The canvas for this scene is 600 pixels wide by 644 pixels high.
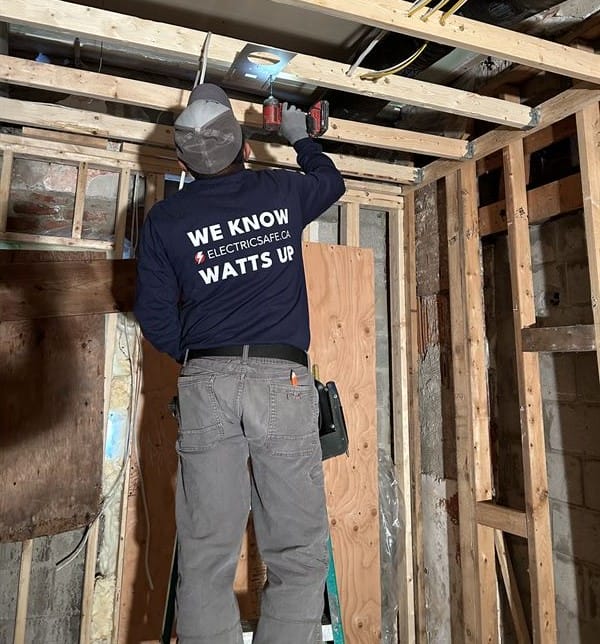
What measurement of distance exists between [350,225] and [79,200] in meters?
1.40

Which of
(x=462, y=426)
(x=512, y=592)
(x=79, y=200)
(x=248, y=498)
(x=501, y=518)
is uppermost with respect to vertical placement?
(x=79, y=200)

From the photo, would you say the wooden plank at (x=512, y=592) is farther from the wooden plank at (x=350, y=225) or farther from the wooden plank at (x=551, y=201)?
the wooden plank at (x=350, y=225)

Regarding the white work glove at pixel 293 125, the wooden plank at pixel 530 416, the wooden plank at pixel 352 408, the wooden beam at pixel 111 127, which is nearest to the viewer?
the white work glove at pixel 293 125

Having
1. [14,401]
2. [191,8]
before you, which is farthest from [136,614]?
[191,8]

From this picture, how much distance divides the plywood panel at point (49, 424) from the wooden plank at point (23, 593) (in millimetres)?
97

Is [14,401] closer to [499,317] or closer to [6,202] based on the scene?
[6,202]

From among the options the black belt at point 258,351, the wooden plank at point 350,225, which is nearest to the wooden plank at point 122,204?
the wooden plank at point 350,225

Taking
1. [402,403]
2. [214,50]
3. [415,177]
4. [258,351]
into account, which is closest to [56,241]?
[214,50]

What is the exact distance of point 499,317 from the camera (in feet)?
8.03

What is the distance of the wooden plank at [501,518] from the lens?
206 cm

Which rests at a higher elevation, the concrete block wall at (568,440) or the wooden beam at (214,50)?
the wooden beam at (214,50)

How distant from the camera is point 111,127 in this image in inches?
84.8

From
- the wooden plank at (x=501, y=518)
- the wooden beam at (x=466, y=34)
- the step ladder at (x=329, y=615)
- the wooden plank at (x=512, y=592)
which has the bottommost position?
the wooden plank at (x=512, y=592)

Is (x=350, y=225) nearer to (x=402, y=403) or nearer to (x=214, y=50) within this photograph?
(x=402, y=403)
